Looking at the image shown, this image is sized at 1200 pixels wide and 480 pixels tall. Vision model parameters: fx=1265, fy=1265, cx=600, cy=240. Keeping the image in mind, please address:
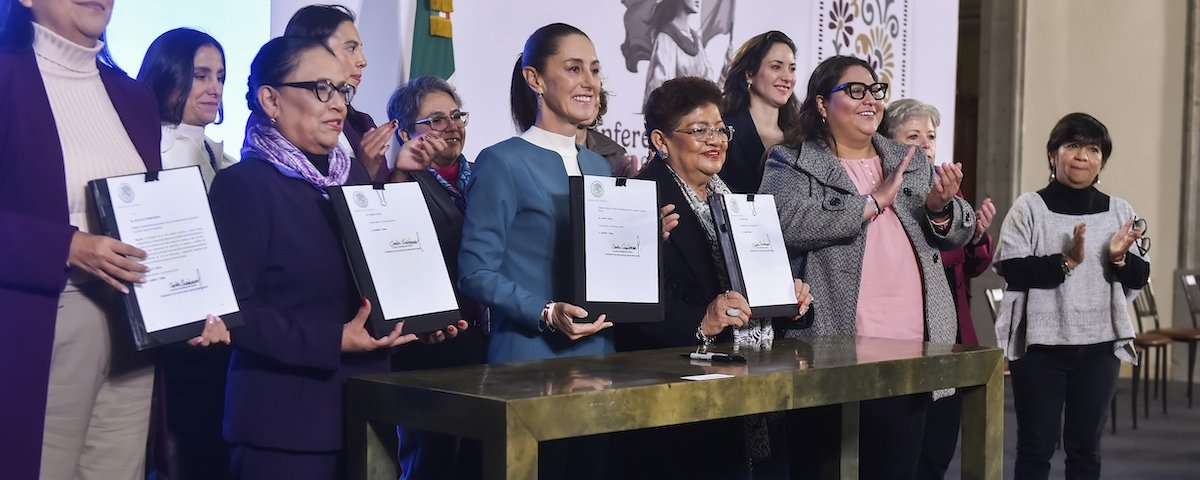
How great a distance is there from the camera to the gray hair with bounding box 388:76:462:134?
3.52 m

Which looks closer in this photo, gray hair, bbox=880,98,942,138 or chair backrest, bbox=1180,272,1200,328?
gray hair, bbox=880,98,942,138

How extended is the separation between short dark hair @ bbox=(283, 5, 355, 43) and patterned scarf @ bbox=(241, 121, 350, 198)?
91 centimetres

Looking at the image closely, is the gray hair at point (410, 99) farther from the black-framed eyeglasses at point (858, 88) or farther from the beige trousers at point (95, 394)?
the beige trousers at point (95, 394)

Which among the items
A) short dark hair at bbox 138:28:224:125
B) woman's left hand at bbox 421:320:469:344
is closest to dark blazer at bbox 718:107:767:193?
woman's left hand at bbox 421:320:469:344

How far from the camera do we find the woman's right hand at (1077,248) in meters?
4.02

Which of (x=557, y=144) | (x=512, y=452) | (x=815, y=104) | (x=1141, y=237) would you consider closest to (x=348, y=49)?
(x=557, y=144)

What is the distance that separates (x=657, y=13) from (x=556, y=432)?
9.78 ft

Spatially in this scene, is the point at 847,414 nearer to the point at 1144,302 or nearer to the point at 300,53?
the point at 300,53

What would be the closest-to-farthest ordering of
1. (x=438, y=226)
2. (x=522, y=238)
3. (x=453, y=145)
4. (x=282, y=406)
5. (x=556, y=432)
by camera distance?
(x=556, y=432)
(x=282, y=406)
(x=522, y=238)
(x=438, y=226)
(x=453, y=145)

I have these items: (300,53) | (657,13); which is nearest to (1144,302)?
(657,13)

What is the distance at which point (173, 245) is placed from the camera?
7.34 feet

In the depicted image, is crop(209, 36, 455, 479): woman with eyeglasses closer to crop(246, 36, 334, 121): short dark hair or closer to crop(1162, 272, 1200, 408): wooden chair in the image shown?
crop(246, 36, 334, 121): short dark hair

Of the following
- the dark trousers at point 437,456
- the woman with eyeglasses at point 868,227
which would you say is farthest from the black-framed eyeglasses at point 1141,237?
the dark trousers at point 437,456

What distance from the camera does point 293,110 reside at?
2457 mm
